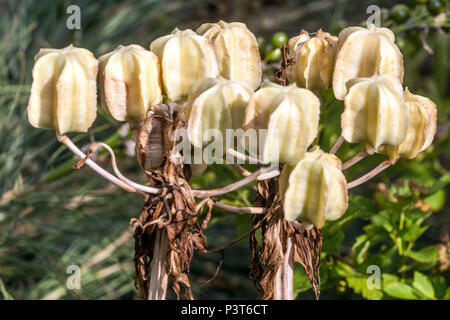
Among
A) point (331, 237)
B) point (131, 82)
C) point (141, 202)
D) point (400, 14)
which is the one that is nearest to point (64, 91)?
point (131, 82)

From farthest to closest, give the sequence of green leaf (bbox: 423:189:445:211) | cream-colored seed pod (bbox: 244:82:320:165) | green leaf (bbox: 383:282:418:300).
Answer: green leaf (bbox: 423:189:445:211) → green leaf (bbox: 383:282:418:300) → cream-colored seed pod (bbox: 244:82:320:165)

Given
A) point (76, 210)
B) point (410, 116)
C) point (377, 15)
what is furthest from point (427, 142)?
point (76, 210)

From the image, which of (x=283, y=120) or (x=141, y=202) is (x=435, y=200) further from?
(x=141, y=202)

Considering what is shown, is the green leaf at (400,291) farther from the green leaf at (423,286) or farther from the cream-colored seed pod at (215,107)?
the cream-colored seed pod at (215,107)

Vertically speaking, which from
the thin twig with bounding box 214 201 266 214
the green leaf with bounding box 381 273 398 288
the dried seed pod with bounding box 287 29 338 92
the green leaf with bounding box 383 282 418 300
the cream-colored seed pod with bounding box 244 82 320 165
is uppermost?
the dried seed pod with bounding box 287 29 338 92

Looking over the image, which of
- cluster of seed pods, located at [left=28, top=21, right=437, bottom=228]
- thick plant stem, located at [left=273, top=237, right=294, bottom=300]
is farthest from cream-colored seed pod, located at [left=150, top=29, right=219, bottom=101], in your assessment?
thick plant stem, located at [left=273, top=237, right=294, bottom=300]

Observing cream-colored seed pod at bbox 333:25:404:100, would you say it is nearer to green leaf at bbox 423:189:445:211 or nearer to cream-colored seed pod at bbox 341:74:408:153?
cream-colored seed pod at bbox 341:74:408:153

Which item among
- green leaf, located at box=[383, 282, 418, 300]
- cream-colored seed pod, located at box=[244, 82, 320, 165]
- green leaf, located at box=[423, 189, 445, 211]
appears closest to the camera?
cream-colored seed pod, located at box=[244, 82, 320, 165]

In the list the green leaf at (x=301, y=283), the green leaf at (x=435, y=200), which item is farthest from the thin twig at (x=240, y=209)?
the green leaf at (x=435, y=200)
